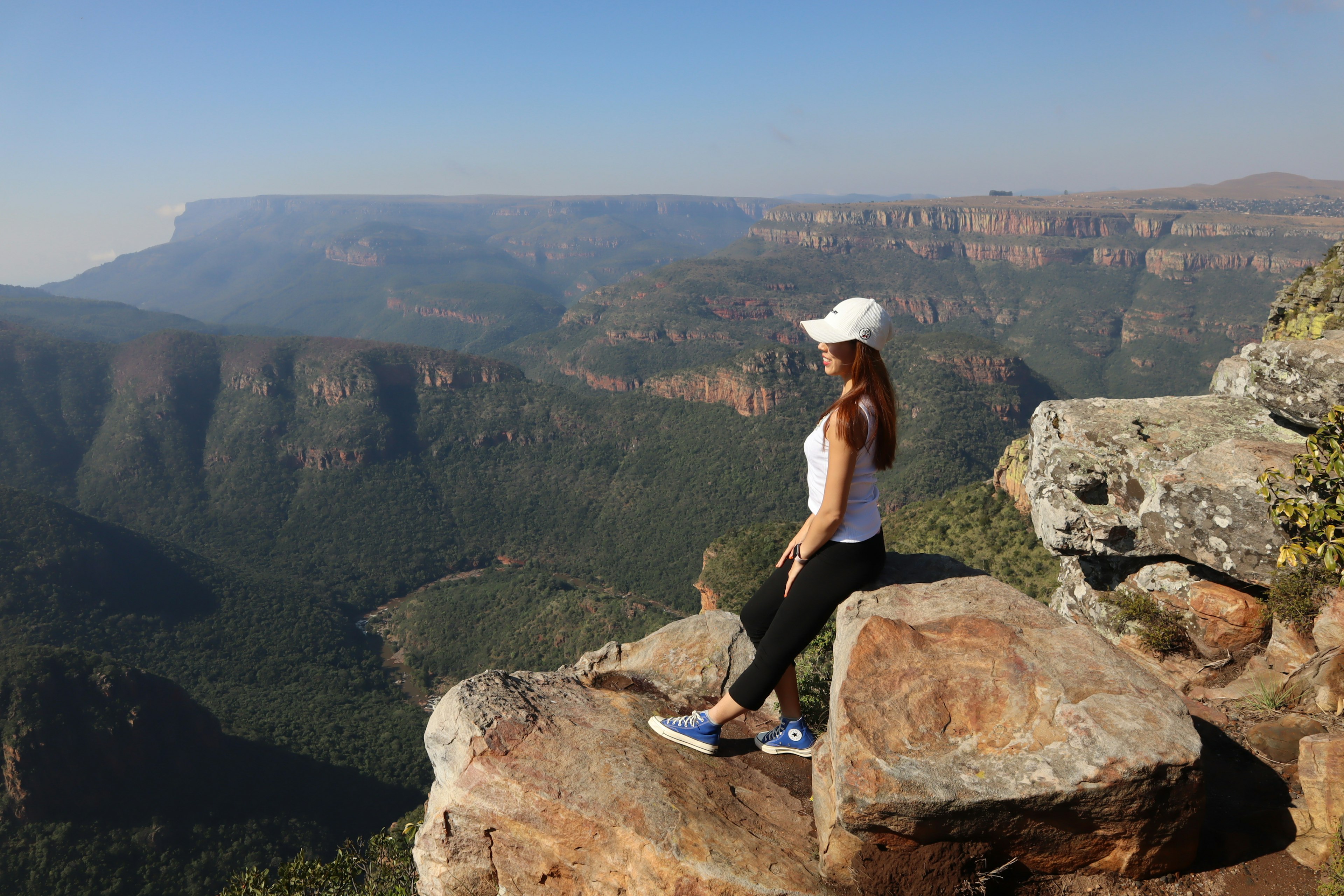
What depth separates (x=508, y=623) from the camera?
7038 cm

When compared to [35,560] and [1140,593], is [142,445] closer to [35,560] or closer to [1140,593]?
[35,560]

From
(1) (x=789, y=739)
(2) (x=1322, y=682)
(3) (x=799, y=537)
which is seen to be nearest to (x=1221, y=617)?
(2) (x=1322, y=682)

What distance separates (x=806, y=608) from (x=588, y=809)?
2479mm

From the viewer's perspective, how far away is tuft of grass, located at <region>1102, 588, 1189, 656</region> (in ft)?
28.8

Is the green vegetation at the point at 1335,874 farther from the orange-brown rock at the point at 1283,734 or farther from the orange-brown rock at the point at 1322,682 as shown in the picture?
the orange-brown rock at the point at 1322,682

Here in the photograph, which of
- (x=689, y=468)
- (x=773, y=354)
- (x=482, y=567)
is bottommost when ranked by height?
(x=482, y=567)

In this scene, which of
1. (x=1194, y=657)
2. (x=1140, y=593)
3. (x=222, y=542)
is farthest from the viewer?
(x=222, y=542)

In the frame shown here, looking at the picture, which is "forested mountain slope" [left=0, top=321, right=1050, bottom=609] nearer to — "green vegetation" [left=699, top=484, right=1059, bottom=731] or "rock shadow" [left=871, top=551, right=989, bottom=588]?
"green vegetation" [left=699, top=484, right=1059, bottom=731]

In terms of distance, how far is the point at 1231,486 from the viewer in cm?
793

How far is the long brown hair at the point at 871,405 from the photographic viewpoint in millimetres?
5418

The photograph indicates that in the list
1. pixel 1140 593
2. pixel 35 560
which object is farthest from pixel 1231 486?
pixel 35 560

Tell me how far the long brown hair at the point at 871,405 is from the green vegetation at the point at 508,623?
53.0 metres

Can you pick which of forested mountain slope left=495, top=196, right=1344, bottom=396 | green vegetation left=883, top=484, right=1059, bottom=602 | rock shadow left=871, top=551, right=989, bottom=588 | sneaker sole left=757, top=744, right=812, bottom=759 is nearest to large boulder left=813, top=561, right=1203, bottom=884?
sneaker sole left=757, top=744, right=812, bottom=759

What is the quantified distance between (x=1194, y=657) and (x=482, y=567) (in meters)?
92.3
